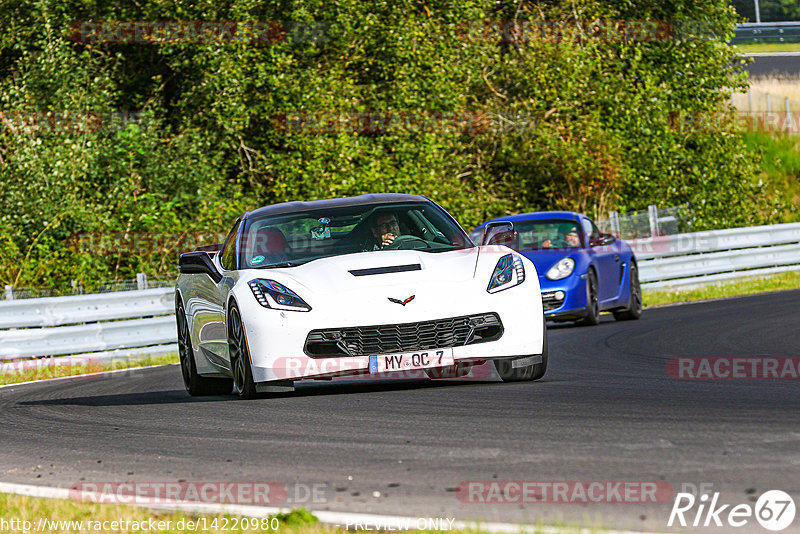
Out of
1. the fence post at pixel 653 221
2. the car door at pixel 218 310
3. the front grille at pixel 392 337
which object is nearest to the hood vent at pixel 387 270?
the front grille at pixel 392 337

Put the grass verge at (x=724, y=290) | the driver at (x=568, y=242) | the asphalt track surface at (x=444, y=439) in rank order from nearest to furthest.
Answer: the asphalt track surface at (x=444, y=439)
the driver at (x=568, y=242)
the grass verge at (x=724, y=290)

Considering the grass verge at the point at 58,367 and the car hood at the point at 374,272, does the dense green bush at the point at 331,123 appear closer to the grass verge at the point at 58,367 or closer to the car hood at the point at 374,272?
the grass verge at the point at 58,367

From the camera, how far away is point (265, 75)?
86.7 feet

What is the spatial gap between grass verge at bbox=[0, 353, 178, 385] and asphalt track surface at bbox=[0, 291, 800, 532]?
365cm

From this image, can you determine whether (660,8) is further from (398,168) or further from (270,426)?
(270,426)

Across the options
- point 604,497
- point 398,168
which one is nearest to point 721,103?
point 398,168

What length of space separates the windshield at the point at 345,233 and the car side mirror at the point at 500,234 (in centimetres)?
15

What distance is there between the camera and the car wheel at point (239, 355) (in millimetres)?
8609

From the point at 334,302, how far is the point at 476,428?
187 centimetres

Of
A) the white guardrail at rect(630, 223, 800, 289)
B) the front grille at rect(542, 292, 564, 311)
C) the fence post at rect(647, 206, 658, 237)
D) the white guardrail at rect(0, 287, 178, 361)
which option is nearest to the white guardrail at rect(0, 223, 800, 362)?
the white guardrail at rect(0, 287, 178, 361)

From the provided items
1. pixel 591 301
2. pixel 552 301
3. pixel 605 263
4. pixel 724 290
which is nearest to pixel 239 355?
pixel 552 301

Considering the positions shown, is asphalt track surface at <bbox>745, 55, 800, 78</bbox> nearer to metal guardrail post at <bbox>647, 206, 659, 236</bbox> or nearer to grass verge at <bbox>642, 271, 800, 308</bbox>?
grass verge at <bbox>642, 271, 800, 308</bbox>

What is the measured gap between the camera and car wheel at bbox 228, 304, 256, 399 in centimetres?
861

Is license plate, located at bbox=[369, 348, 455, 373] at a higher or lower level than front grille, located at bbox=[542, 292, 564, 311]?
higher
